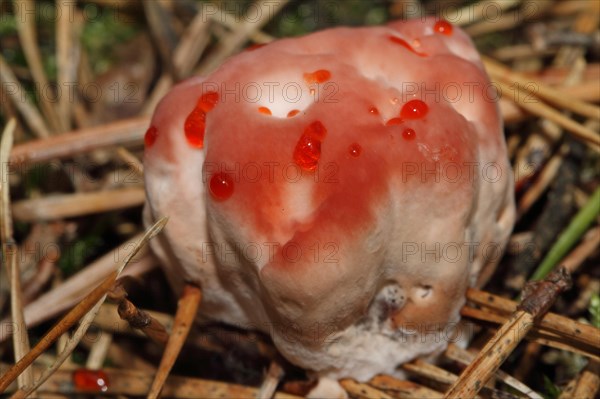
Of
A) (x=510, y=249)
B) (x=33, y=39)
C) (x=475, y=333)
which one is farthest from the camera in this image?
(x=33, y=39)

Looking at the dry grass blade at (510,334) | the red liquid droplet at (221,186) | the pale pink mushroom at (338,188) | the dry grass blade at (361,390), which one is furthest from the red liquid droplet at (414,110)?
the dry grass blade at (361,390)

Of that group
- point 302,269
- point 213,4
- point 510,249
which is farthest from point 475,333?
point 213,4

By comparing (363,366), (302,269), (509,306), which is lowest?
(363,366)

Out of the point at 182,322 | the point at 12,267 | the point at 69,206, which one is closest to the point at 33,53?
the point at 69,206

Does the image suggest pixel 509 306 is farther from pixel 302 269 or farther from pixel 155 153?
pixel 155 153

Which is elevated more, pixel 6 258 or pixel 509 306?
pixel 509 306

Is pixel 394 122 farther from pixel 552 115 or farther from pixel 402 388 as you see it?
pixel 552 115

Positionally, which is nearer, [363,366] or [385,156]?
[385,156]

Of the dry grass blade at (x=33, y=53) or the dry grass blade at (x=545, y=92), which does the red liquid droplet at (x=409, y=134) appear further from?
the dry grass blade at (x=33, y=53)
